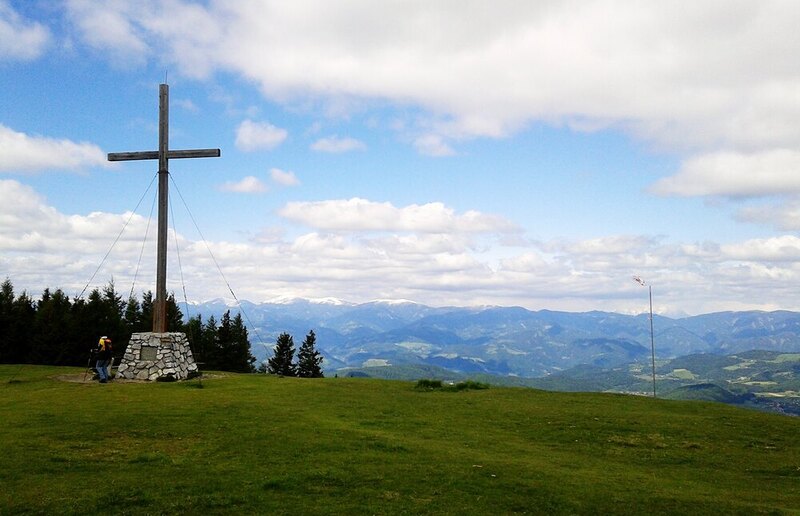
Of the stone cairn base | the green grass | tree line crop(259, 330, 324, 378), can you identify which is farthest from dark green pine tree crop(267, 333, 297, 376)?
the green grass

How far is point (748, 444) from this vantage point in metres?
23.0

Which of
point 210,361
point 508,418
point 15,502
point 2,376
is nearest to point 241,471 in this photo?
point 15,502

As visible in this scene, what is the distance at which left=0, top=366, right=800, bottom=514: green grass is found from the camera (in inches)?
563

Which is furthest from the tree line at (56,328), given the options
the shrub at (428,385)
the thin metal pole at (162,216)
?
the shrub at (428,385)

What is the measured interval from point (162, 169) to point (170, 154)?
4.00 feet

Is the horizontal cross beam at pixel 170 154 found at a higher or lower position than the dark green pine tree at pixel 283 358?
higher

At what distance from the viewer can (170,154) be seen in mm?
39906

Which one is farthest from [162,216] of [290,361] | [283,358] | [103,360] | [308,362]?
[290,361]

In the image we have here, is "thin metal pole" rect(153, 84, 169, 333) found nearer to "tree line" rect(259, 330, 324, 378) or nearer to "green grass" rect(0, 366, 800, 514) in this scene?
"green grass" rect(0, 366, 800, 514)

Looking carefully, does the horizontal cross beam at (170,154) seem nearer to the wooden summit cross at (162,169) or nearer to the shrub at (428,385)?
the wooden summit cross at (162,169)

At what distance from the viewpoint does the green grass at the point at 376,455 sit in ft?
47.0

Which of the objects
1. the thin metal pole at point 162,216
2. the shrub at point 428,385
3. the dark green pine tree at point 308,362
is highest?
the thin metal pole at point 162,216

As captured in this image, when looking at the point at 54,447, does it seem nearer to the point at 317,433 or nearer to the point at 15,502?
the point at 15,502

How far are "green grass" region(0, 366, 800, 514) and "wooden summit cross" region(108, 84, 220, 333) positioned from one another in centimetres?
765
